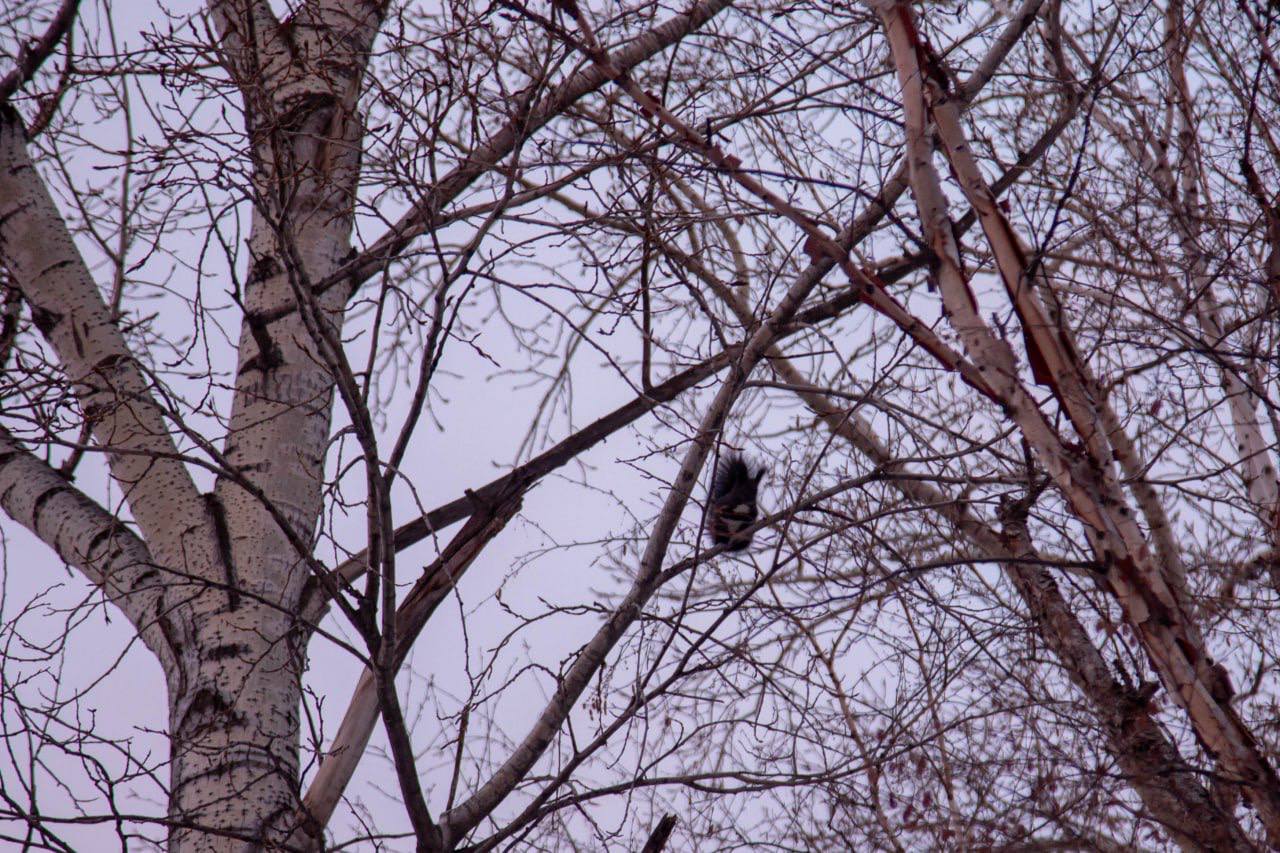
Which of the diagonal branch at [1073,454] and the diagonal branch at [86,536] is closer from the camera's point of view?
the diagonal branch at [1073,454]

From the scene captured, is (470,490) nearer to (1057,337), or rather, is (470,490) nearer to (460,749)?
(460,749)

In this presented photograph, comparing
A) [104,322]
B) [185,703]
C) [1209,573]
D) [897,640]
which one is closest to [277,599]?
[185,703]

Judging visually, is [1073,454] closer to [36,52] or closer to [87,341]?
[87,341]

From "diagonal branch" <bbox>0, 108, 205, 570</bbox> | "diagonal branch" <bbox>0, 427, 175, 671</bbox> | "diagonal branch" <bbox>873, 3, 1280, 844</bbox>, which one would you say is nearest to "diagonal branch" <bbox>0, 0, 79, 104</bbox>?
"diagonal branch" <bbox>0, 108, 205, 570</bbox>

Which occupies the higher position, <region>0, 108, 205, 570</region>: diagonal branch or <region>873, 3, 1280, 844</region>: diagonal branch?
<region>0, 108, 205, 570</region>: diagonal branch

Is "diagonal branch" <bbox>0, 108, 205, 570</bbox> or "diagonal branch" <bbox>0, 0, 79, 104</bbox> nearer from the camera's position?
"diagonal branch" <bbox>0, 108, 205, 570</bbox>

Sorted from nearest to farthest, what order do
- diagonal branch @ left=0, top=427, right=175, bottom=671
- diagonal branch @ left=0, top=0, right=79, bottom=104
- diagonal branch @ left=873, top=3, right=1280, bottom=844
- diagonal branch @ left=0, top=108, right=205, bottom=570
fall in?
1. diagonal branch @ left=873, top=3, right=1280, bottom=844
2. diagonal branch @ left=0, top=427, right=175, bottom=671
3. diagonal branch @ left=0, top=108, right=205, bottom=570
4. diagonal branch @ left=0, top=0, right=79, bottom=104

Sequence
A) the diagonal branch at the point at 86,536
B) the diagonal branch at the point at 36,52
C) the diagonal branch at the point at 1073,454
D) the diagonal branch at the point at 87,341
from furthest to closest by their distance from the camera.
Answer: the diagonal branch at the point at 36,52
the diagonal branch at the point at 87,341
the diagonal branch at the point at 86,536
the diagonal branch at the point at 1073,454

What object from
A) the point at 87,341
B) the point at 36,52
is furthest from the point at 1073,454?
the point at 36,52

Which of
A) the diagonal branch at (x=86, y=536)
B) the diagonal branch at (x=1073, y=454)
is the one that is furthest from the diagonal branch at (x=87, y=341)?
the diagonal branch at (x=1073, y=454)

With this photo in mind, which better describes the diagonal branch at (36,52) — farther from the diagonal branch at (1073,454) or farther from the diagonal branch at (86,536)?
the diagonal branch at (1073,454)

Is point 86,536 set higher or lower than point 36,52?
lower

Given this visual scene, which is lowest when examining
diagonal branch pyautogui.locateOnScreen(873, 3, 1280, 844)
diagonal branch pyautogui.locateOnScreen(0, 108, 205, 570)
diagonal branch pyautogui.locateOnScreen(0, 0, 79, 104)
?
diagonal branch pyautogui.locateOnScreen(873, 3, 1280, 844)

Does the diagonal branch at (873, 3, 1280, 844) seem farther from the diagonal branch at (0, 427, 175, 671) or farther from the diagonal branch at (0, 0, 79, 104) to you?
the diagonal branch at (0, 0, 79, 104)
